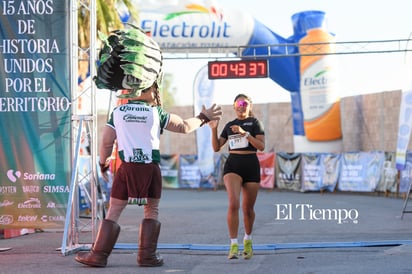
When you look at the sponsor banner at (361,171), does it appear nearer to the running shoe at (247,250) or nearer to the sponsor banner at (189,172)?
the sponsor banner at (189,172)

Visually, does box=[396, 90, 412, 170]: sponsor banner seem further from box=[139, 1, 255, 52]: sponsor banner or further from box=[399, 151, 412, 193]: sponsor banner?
box=[139, 1, 255, 52]: sponsor banner

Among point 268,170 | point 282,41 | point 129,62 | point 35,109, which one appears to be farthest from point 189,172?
point 129,62

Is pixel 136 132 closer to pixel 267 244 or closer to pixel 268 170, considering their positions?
pixel 267 244

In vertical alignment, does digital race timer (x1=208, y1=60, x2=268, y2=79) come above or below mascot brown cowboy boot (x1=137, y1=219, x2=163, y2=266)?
above

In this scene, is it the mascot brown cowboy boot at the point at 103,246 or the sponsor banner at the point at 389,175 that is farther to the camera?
the sponsor banner at the point at 389,175

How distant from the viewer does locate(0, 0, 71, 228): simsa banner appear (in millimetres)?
9797

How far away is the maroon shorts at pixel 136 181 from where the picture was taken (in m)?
8.12

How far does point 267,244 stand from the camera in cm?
1032

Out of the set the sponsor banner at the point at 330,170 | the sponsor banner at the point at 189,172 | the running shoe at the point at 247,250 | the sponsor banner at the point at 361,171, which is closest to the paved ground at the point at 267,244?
the running shoe at the point at 247,250

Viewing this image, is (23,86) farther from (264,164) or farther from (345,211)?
(264,164)

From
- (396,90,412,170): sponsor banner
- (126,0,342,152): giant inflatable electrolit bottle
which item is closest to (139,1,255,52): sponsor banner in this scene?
(126,0,342,152): giant inflatable electrolit bottle

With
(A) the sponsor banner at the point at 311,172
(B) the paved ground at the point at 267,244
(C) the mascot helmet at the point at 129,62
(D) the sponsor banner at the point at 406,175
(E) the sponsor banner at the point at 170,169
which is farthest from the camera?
(E) the sponsor banner at the point at 170,169

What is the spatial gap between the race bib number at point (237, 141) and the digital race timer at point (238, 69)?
7.94 m

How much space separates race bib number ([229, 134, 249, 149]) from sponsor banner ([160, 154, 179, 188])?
20.5m
